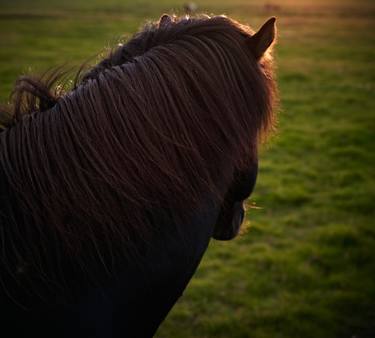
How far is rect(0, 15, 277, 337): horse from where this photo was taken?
3.33ft

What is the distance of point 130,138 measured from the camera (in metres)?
1.06

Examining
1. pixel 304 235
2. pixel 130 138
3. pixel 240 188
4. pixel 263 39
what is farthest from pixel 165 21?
pixel 304 235

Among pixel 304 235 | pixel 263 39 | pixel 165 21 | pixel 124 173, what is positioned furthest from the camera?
pixel 304 235

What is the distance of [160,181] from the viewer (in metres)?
Answer: 1.08

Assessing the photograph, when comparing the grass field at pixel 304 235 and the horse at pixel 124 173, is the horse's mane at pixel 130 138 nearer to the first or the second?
the horse at pixel 124 173

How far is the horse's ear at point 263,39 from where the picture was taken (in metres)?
1.14

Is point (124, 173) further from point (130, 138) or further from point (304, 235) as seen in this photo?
point (304, 235)

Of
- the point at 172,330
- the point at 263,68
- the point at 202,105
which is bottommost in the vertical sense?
the point at 172,330

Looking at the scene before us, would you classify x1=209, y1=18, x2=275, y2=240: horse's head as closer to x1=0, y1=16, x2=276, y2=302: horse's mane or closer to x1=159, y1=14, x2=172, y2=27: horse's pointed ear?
x1=0, y1=16, x2=276, y2=302: horse's mane

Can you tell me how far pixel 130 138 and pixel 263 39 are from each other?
21.3 inches

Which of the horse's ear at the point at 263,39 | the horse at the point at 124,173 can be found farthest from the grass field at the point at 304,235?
the horse at the point at 124,173

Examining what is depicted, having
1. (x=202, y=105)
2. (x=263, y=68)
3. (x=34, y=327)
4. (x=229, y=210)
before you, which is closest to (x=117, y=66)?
(x=202, y=105)

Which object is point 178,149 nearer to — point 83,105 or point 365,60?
point 83,105

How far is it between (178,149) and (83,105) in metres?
0.31
